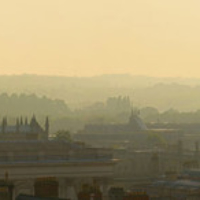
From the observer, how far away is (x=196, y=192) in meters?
56.8

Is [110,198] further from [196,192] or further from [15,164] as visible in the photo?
[15,164]

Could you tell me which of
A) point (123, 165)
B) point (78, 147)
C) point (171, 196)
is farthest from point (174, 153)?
point (171, 196)

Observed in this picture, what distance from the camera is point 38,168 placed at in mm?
69500

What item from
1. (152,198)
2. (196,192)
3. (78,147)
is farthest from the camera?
(78,147)

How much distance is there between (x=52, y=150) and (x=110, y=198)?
26.9 m

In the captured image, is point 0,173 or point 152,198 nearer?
point 152,198

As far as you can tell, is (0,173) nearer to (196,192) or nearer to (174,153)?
(196,192)

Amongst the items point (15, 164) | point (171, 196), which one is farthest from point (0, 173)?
point (171, 196)

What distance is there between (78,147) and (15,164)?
7.71 m

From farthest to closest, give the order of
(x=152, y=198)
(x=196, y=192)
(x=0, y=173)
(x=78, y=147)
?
1. (x=78, y=147)
2. (x=0, y=173)
3. (x=196, y=192)
4. (x=152, y=198)

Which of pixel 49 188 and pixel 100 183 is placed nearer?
pixel 49 188

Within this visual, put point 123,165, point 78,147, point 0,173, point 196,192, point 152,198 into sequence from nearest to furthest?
point 152,198 < point 196,192 < point 0,173 < point 78,147 < point 123,165

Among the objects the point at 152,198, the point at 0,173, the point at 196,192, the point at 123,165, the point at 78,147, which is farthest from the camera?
the point at 123,165

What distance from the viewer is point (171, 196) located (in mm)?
57750
